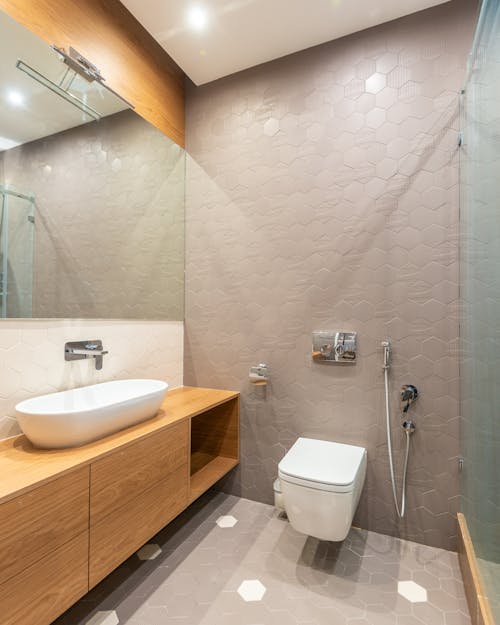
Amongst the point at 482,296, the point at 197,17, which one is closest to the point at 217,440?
the point at 482,296

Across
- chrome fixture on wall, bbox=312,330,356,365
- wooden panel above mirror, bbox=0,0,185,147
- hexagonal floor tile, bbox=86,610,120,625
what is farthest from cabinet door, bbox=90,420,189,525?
wooden panel above mirror, bbox=0,0,185,147

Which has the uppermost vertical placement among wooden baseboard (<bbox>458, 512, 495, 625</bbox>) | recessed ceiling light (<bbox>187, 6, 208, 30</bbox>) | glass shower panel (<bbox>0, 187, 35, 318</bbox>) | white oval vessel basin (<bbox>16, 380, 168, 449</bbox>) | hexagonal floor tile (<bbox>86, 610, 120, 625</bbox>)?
recessed ceiling light (<bbox>187, 6, 208, 30</bbox>)

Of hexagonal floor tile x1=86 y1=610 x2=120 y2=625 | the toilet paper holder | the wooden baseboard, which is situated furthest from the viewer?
the toilet paper holder

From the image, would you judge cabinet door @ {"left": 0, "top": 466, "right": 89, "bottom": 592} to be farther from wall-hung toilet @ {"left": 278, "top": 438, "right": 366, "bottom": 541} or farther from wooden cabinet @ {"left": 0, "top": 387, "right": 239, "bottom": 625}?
wall-hung toilet @ {"left": 278, "top": 438, "right": 366, "bottom": 541}

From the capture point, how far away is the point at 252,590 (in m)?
1.44

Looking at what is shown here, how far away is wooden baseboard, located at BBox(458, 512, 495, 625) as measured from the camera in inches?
45.3

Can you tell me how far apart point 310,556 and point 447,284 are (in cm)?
150

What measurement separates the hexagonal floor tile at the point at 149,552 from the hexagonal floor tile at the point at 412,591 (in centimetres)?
112

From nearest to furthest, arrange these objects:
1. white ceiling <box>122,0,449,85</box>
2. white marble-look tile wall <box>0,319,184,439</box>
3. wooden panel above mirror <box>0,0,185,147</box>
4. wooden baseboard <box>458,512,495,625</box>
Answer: wooden baseboard <box>458,512,495,625</box>
white marble-look tile wall <box>0,319,184,439</box>
wooden panel above mirror <box>0,0,185,147</box>
white ceiling <box>122,0,449,85</box>

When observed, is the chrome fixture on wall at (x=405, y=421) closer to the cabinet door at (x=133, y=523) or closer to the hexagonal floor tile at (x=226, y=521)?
the hexagonal floor tile at (x=226, y=521)

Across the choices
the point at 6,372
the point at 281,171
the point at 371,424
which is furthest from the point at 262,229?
the point at 6,372

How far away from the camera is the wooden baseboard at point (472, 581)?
115 cm

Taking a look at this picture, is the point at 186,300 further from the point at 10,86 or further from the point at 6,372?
the point at 10,86

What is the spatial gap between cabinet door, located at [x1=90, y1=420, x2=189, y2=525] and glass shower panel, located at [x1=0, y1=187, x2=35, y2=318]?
738 mm
